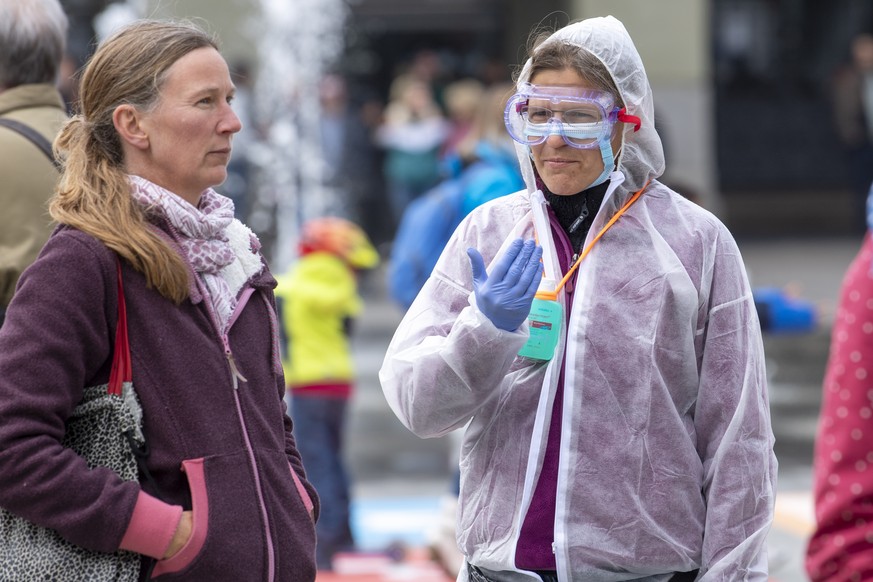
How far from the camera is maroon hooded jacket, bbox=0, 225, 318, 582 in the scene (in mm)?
2602

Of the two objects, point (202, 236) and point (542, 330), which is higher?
point (202, 236)

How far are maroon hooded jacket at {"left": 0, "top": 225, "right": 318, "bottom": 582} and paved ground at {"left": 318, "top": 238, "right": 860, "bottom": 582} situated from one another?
351 centimetres

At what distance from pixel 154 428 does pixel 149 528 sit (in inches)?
7.4

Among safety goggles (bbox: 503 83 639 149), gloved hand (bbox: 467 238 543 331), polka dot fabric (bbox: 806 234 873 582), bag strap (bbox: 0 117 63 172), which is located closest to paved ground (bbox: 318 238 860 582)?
bag strap (bbox: 0 117 63 172)

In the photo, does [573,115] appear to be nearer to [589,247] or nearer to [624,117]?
[624,117]

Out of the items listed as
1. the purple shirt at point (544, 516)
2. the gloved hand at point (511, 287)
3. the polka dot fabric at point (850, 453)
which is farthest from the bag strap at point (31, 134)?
the polka dot fabric at point (850, 453)

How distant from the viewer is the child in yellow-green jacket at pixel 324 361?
668 cm

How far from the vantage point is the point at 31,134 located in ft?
12.5

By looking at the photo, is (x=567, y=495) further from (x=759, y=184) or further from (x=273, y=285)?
(x=759, y=184)

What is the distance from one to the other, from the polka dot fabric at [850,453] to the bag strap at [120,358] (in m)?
1.24

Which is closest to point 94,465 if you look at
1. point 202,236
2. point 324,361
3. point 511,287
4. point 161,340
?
point 161,340

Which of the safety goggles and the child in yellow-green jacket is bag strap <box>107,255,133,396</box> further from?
the child in yellow-green jacket

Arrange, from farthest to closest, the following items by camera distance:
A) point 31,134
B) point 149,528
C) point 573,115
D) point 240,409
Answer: point 31,134 → point 573,115 → point 240,409 → point 149,528

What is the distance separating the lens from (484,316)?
296 cm
